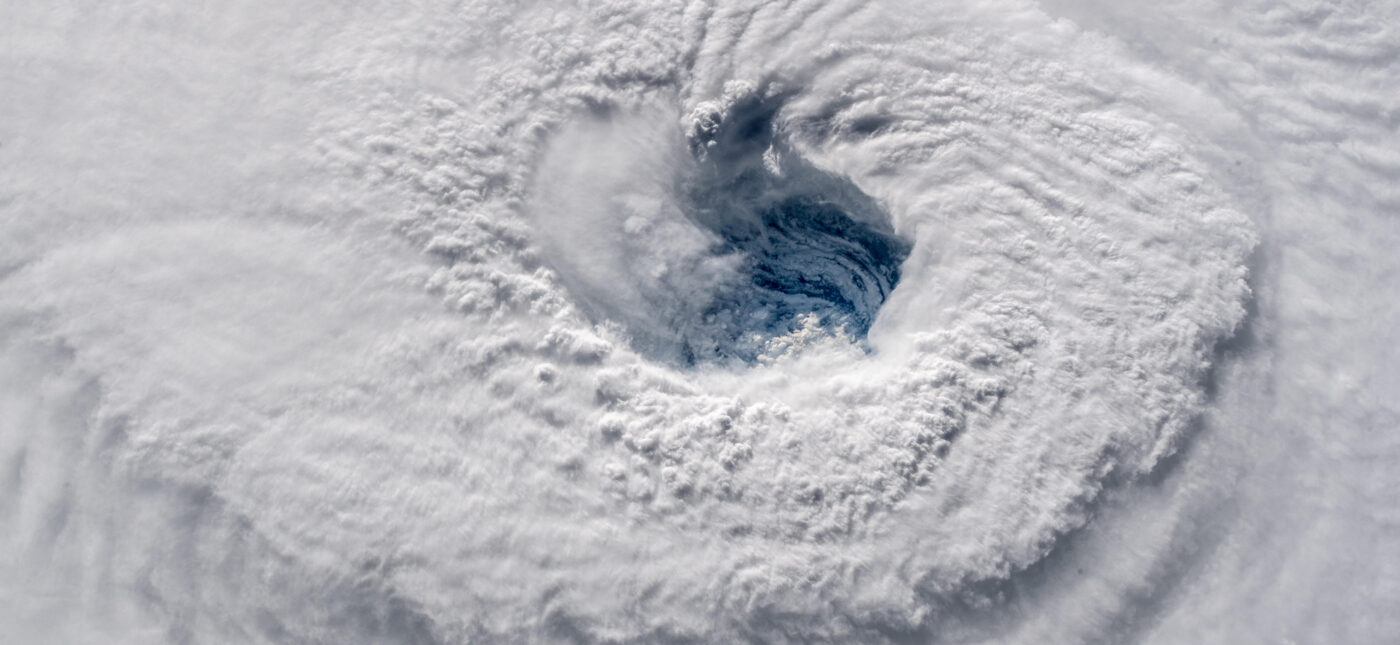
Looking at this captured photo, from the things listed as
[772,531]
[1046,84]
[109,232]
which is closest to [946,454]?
[772,531]

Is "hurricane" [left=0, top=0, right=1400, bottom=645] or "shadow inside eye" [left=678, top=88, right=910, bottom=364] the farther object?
"shadow inside eye" [left=678, top=88, right=910, bottom=364]

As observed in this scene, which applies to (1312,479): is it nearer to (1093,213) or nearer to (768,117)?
(1093,213)

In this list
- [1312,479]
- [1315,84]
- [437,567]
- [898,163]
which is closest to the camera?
[437,567]

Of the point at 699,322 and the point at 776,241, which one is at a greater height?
the point at 776,241

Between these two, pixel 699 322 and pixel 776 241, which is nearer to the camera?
pixel 699 322

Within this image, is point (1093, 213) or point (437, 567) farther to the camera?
point (1093, 213)

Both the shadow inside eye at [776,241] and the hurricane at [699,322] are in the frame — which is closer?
the hurricane at [699,322]

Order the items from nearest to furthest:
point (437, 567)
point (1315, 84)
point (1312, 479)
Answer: point (437, 567)
point (1312, 479)
point (1315, 84)

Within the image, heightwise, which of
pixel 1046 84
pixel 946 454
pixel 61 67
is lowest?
pixel 946 454
